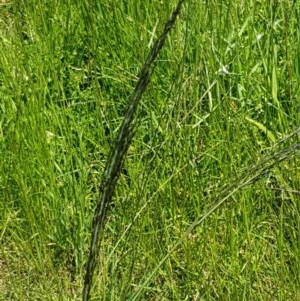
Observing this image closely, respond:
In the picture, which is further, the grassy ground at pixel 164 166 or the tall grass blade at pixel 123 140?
the grassy ground at pixel 164 166

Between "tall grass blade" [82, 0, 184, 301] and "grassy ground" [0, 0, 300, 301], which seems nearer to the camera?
"tall grass blade" [82, 0, 184, 301]

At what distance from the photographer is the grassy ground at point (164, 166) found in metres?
1.91

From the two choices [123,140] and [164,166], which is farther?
[164,166]

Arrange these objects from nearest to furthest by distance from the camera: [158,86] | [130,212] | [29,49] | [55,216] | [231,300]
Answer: [231,300]
[130,212]
[55,216]
[158,86]
[29,49]

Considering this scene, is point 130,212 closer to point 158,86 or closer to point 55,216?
point 55,216

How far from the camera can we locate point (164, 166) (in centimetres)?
204

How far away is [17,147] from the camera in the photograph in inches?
87.0

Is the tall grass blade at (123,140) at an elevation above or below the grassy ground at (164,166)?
above

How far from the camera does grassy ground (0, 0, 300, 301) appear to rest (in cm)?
191

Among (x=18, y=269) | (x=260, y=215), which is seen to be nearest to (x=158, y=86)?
(x=260, y=215)

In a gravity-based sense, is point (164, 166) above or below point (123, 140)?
below

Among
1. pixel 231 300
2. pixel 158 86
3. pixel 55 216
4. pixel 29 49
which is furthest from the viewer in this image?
pixel 29 49

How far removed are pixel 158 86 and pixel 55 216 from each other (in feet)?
1.77

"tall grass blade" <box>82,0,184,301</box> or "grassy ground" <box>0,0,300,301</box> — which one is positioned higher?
"tall grass blade" <box>82,0,184,301</box>
